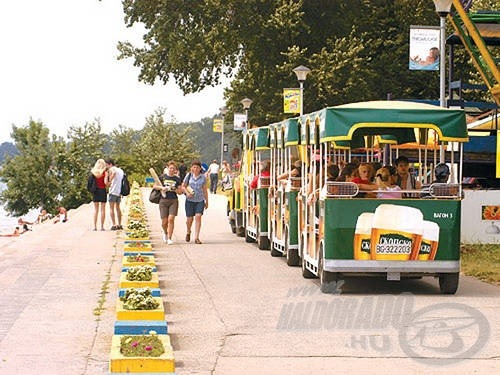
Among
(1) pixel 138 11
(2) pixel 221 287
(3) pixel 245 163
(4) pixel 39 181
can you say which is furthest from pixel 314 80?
(4) pixel 39 181

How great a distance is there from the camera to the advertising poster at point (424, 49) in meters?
24.4

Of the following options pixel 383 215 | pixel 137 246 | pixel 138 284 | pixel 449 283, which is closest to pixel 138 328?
pixel 138 284

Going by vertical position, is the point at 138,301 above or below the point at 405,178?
below

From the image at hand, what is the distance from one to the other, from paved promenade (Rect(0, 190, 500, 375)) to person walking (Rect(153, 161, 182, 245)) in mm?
3552

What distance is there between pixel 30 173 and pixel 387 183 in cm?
7820

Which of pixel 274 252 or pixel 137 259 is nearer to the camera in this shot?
pixel 137 259

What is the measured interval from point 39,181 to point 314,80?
48015 millimetres

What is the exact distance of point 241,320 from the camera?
13.4 meters

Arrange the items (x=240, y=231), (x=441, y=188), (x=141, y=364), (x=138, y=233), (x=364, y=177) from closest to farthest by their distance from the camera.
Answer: (x=141, y=364) < (x=441, y=188) < (x=364, y=177) < (x=138, y=233) < (x=240, y=231)

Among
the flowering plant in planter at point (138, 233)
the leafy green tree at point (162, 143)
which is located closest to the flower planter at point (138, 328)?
the flowering plant in planter at point (138, 233)

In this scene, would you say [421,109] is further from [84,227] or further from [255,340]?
[84,227]

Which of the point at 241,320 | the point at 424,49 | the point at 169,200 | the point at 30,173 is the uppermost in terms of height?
the point at 424,49

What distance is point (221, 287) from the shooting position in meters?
16.9

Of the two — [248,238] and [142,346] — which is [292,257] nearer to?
[248,238]
